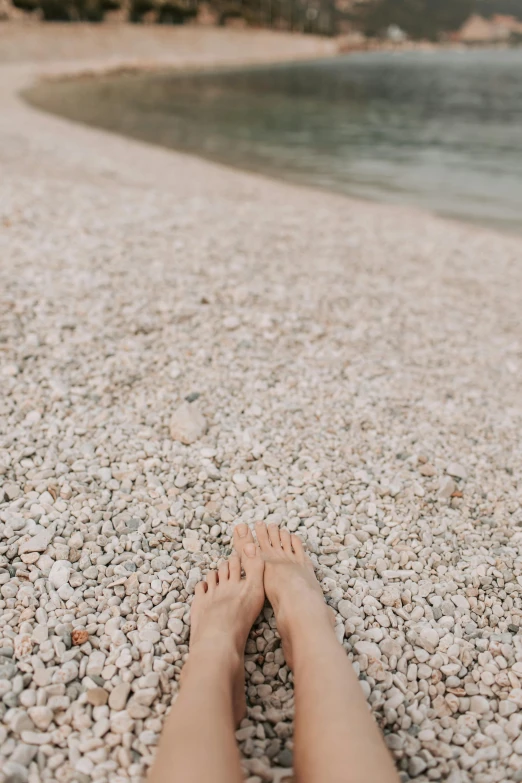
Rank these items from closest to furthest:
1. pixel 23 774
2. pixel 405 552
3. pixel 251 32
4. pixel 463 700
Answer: pixel 23 774 → pixel 463 700 → pixel 405 552 → pixel 251 32

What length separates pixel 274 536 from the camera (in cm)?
347

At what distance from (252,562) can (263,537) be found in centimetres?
23

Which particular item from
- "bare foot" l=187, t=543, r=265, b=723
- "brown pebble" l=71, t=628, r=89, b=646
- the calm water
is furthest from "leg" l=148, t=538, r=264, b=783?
the calm water

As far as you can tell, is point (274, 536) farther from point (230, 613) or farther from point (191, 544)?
point (230, 613)

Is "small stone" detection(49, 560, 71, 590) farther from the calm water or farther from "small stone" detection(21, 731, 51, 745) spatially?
the calm water

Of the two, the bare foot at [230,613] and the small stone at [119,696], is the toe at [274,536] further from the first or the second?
the small stone at [119,696]

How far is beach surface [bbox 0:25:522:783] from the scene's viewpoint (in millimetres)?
2598

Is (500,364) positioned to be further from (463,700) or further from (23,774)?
(23,774)

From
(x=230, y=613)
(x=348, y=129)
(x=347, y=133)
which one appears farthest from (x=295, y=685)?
(x=348, y=129)

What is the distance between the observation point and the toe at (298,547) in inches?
131

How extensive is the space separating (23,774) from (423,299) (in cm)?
641

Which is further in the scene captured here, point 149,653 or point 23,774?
point 149,653

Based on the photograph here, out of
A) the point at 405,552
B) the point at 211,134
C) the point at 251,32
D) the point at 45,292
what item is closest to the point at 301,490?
the point at 405,552

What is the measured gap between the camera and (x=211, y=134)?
2303 cm
